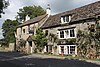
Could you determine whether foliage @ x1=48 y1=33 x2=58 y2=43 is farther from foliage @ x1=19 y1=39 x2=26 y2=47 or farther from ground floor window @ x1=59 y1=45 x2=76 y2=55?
foliage @ x1=19 y1=39 x2=26 y2=47

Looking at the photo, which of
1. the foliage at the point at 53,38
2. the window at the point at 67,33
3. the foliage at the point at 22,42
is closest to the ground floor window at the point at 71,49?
the window at the point at 67,33

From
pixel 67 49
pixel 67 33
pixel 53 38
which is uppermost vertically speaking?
pixel 67 33

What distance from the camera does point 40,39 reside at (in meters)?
44.5

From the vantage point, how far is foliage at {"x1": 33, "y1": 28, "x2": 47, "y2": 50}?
44.1m

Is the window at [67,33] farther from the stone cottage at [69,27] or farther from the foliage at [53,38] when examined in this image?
the foliage at [53,38]

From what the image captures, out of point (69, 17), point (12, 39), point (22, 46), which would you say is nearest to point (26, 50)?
point (22, 46)

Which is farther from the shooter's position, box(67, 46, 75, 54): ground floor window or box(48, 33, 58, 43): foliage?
box(48, 33, 58, 43): foliage

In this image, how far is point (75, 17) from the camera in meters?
37.9

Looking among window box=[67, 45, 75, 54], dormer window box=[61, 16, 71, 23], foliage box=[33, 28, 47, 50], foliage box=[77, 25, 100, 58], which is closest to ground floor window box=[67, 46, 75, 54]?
window box=[67, 45, 75, 54]

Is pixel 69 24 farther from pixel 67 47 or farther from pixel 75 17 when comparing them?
pixel 67 47

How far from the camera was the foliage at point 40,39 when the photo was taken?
4407cm

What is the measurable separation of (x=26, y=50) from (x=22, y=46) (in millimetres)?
3244

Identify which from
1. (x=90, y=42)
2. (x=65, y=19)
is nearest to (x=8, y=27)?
(x=65, y=19)

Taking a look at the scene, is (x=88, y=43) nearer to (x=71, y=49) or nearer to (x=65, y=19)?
(x=71, y=49)
